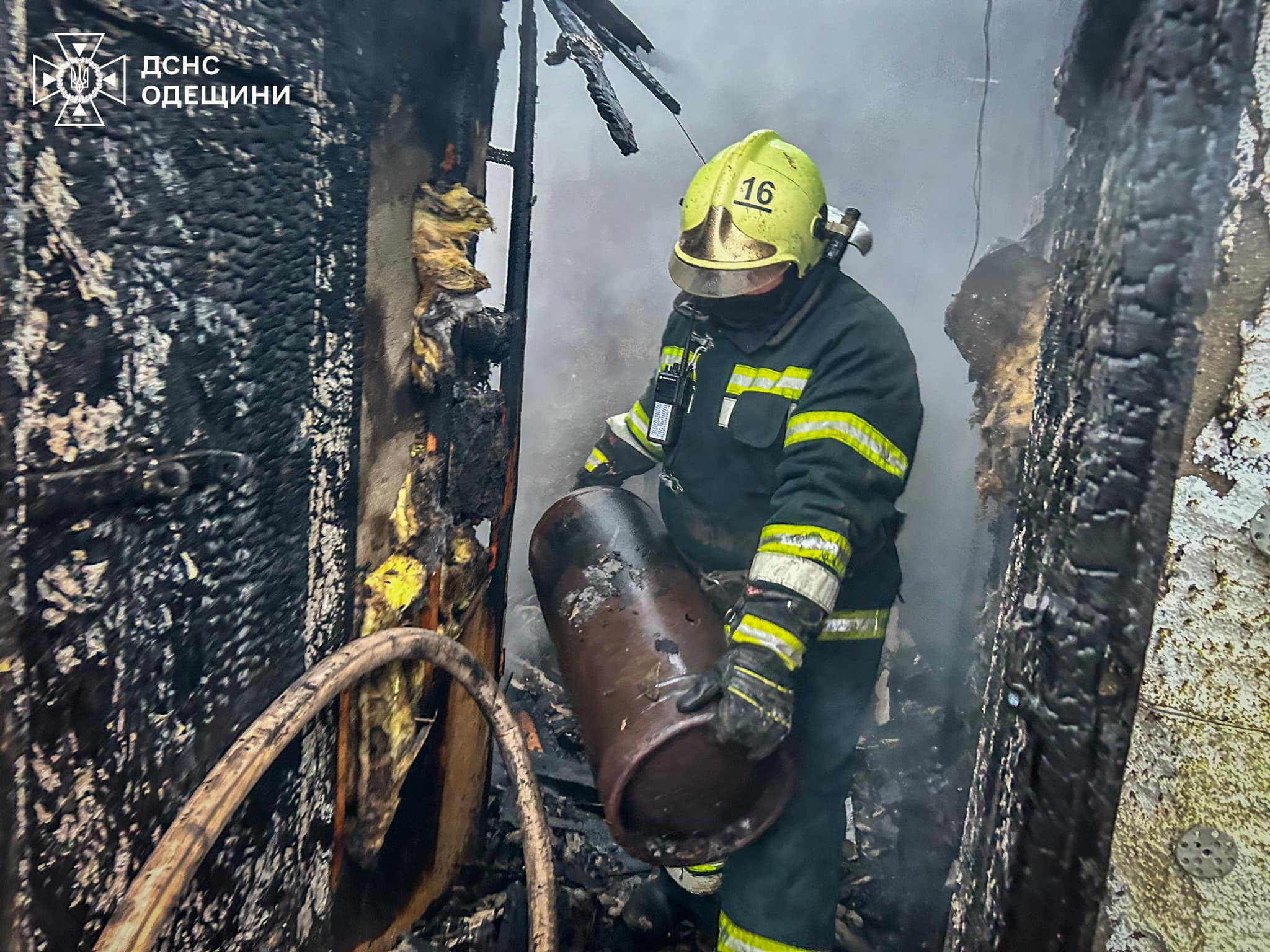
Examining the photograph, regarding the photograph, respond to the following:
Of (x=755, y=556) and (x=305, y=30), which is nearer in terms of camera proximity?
(x=305, y=30)

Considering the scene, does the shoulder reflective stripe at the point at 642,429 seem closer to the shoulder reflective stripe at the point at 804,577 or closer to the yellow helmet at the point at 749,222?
the yellow helmet at the point at 749,222

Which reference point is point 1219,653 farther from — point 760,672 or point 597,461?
point 597,461

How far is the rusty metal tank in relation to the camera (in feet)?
6.60

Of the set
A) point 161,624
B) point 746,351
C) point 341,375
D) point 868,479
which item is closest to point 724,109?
point 746,351

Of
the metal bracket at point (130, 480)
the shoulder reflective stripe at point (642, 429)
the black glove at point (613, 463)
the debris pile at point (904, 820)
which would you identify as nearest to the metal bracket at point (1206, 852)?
the metal bracket at point (130, 480)

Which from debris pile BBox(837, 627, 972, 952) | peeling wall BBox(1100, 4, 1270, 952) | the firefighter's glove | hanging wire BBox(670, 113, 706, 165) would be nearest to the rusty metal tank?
the firefighter's glove

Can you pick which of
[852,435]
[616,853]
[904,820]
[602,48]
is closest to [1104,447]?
[852,435]

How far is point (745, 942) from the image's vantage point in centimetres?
235

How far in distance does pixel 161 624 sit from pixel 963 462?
21.4ft

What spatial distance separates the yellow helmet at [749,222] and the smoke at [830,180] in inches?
164

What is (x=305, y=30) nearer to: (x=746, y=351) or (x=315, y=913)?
(x=746, y=351)

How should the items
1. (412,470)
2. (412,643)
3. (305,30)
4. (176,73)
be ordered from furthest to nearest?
(412,470), (412,643), (305,30), (176,73)

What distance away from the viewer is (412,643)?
74.5 inches

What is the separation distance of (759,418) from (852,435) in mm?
359
